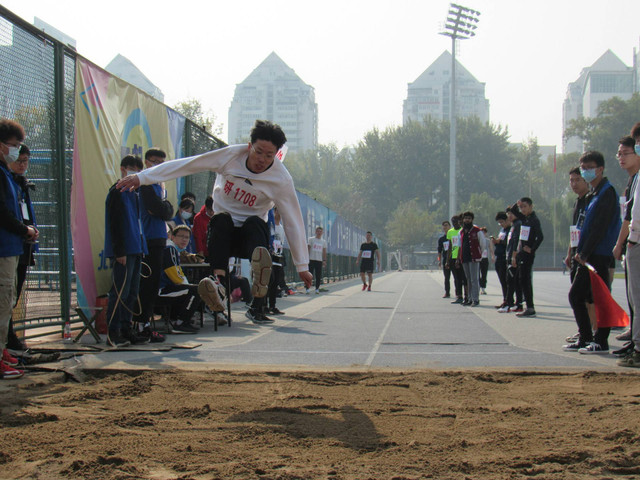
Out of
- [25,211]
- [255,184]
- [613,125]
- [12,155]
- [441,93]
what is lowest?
[25,211]

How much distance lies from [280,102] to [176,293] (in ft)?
615

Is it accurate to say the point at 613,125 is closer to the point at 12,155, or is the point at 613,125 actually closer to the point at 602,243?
the point at 602,243

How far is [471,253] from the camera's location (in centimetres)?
1400

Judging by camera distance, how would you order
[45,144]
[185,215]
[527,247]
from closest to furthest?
[45,144]
[185,215]
[527,247]

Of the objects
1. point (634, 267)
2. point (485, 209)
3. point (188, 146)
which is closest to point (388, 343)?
point (634, 267)

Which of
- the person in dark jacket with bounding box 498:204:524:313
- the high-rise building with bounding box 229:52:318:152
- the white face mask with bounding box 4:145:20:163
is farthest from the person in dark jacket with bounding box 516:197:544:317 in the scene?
the high-rise building with bounding box 229:52:318:152

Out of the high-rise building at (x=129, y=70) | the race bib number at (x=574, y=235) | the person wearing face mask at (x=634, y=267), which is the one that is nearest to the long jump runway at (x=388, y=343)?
the person wearing face mask at (x=634, y=267)

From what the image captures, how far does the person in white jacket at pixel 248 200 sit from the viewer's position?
571 cm

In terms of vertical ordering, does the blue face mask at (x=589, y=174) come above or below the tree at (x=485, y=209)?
below

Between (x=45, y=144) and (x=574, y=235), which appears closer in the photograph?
(x=45, y=144)

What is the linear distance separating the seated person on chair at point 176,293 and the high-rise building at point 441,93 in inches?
7002

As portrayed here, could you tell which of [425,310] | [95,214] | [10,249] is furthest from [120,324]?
[425,310]

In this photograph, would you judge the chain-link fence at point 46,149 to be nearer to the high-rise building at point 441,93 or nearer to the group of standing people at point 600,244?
the group of standing people at point 600,244

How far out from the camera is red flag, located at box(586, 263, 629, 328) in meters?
6.45
